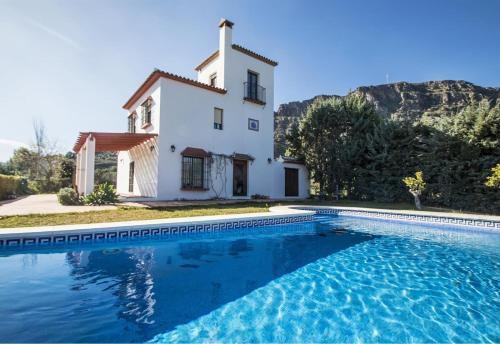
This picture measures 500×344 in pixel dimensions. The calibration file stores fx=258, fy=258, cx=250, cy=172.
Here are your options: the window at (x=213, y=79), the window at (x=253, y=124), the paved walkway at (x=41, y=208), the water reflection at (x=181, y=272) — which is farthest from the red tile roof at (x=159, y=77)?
the water reflection at (x=181, y=272)

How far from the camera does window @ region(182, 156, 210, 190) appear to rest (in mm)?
13617

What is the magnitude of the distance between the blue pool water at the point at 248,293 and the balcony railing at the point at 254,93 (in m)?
11.6

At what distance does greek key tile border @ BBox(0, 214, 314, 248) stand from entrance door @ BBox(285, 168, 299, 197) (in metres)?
9.58

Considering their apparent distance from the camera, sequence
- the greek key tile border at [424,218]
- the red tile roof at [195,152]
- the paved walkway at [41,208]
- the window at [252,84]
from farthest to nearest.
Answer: the window at [252,84], the red tile roof at [195,152], the greek key tile border at [424,218], the paved walkway at [41,208]

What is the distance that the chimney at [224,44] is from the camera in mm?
14938

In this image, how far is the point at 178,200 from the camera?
13102 mm

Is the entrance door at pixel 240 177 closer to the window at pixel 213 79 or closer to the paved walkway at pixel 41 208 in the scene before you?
the window at pixel 213 79

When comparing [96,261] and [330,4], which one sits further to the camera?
[330,4]

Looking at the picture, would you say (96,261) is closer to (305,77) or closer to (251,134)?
(251,134)

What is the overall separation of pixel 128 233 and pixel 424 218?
10.3 metres

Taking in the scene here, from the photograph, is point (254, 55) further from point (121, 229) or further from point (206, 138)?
point (121, 229)

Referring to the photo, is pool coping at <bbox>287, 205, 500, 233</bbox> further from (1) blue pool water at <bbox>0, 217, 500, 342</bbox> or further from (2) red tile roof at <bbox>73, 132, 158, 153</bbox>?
(2) red tile roof at <bbox>73, 132, 158, 153</bbox>

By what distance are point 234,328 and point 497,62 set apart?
28.1 metres

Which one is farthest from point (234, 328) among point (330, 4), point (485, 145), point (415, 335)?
point (485, 145)
